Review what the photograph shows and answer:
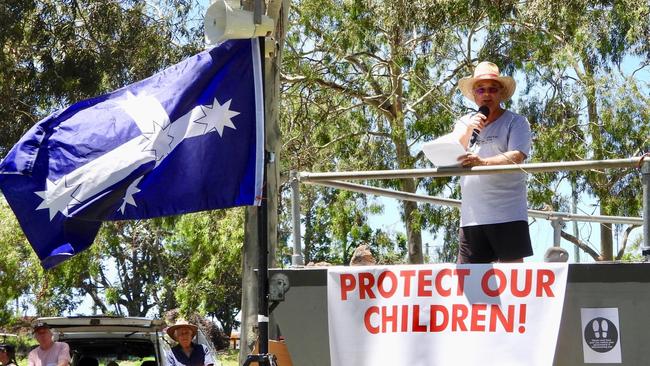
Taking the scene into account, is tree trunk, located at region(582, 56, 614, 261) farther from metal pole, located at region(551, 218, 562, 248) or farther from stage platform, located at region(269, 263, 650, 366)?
stage platform, located at region(269, 263, 650, 366)

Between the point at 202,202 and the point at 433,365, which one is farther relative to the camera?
the point at 202,202

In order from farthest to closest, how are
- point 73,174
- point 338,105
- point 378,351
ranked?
1. point 338,105
2. point 73,174
3. point 378,351

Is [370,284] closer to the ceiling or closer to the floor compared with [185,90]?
closer to the floor

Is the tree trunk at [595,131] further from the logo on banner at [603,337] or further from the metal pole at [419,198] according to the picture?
the logo on banner at [603,337]

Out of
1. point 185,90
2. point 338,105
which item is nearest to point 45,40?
point 338,105

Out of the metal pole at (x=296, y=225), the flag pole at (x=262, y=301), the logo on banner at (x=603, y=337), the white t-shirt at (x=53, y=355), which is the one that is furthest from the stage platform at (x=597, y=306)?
the white t-shirt at (x=53, y=355)

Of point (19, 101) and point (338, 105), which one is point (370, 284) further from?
point (338, 105)

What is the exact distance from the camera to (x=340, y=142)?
2236 cm

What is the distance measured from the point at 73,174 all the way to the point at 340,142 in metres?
16.9

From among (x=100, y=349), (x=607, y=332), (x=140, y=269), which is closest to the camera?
(x=607, y=332)

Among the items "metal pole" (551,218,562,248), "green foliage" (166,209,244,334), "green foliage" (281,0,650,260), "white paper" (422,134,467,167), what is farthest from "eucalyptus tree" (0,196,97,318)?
"white paper" (422,134,467,167)

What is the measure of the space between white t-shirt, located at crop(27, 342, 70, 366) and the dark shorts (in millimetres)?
6417

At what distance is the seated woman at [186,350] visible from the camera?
9.44m

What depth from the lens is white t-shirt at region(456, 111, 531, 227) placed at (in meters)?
5.44
